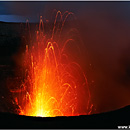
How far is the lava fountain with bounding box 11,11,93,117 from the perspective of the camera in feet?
16.0

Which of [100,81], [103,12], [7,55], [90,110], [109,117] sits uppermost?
[103,12]

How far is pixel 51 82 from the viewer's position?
6.61m

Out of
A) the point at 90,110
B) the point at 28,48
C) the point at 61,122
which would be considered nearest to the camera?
the point at 61,122

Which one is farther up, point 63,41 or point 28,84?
point 63,41

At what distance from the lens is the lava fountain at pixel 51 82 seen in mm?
4867

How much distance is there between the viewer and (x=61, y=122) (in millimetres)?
2357

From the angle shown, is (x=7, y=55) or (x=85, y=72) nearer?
(x=85, y=72)

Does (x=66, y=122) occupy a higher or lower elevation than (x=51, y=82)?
lower

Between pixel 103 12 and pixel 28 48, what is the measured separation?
4.47m

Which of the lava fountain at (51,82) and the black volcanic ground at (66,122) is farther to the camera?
the lava fountain at (51,82)

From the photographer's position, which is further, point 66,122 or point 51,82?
point 51,82

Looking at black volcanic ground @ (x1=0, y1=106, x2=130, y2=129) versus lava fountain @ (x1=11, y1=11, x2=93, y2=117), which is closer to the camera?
black volcanic ground @ (x1=0, y1=106, x2=130, y2=129)

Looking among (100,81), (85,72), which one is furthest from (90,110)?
(85,72)

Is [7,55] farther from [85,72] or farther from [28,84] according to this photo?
[85,72]
